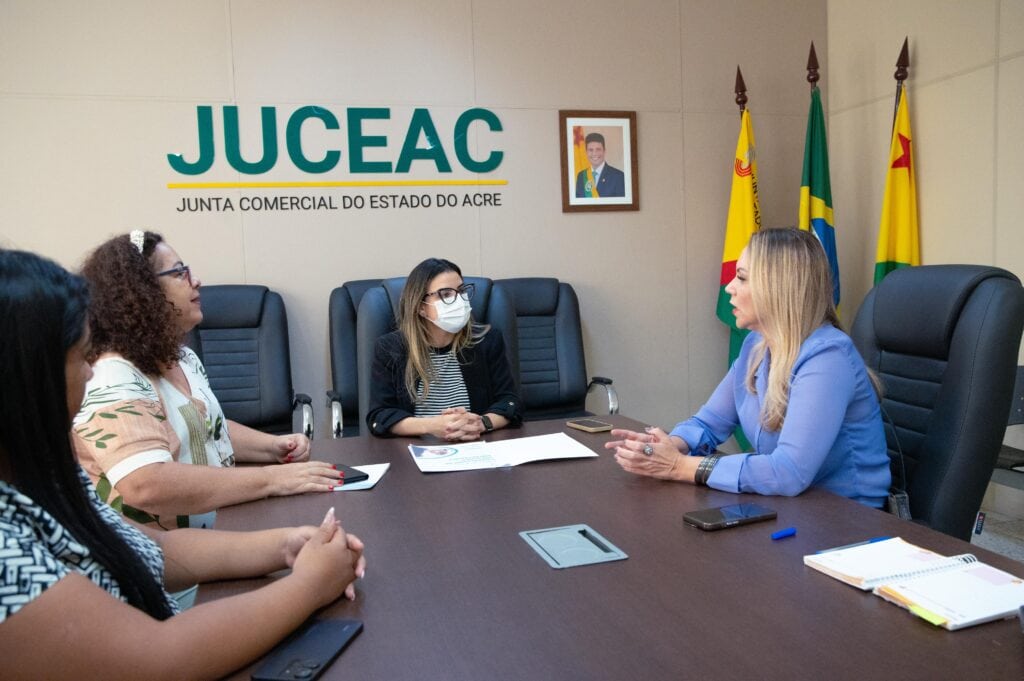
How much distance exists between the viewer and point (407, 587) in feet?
3.78

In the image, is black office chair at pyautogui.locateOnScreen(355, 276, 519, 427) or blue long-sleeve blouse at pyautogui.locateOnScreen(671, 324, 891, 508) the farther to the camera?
black office chair at pyautogui.locateOnScreen(355, 276, 519, 427)

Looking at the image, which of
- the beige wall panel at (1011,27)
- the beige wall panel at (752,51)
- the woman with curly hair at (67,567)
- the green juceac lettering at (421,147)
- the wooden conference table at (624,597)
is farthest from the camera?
the beige wall panel at (752,51)

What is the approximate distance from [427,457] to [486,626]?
39.2 inches

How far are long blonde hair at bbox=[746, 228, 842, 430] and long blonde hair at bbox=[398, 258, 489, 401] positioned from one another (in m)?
1.18

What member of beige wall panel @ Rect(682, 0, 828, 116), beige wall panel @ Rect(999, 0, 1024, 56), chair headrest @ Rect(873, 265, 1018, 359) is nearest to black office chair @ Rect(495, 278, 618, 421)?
beige wall panel @ Rect(682, 0, 828, 116)

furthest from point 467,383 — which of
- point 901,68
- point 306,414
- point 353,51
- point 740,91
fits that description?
point 901,68

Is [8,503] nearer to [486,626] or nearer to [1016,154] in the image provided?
[486,626]

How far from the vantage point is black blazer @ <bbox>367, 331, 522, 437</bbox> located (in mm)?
2461

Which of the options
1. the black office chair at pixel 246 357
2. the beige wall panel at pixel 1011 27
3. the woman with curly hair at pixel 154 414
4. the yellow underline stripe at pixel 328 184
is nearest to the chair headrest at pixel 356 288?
the black office chair at pixel 246 357

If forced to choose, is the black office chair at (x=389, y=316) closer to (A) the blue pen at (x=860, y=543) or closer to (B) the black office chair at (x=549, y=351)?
(B) the black office chair at (x=549, y=351)

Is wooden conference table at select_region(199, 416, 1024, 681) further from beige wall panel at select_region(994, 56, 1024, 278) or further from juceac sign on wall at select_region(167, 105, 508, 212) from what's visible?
beige wall panel at select_region(994, 56, 1024, 278)

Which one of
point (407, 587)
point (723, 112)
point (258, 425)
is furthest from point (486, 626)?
point (723, 112)

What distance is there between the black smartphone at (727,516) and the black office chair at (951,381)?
0.57 meters

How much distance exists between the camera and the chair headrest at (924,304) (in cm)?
178
